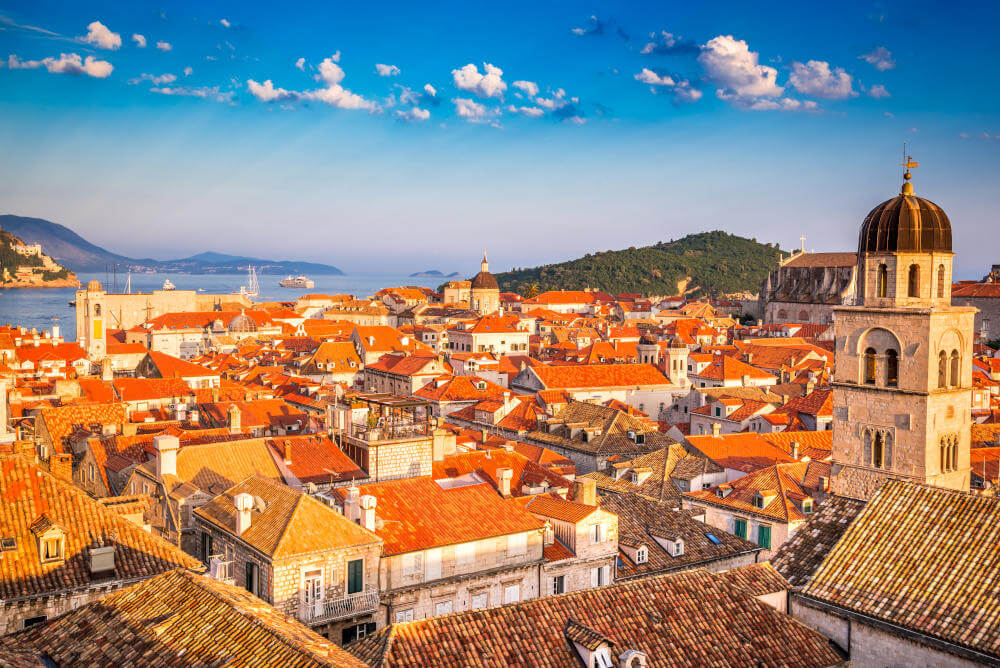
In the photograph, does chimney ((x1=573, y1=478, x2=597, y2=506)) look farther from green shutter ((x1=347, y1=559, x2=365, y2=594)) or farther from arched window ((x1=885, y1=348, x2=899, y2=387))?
arched window ((x1=885, y1=348, x2=899, y2=387))

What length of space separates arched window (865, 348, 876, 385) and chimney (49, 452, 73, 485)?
2585cm

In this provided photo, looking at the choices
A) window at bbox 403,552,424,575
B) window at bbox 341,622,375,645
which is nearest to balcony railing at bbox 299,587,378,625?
window at bbox 341,622,375,645

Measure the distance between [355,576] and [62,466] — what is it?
1771 centimetres

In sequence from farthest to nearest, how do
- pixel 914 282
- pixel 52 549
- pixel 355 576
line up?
pixel 914 282, pixel 355 576, pixel 52 549

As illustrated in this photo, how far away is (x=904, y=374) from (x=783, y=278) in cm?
12374

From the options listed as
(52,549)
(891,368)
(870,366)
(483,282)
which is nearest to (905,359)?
(891,368)

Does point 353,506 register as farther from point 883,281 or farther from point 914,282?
point 914,282

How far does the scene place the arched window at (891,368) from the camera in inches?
997

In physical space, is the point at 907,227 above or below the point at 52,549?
above

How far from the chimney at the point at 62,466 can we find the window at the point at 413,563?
14.7m

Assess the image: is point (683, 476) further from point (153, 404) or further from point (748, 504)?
point (153, 404)

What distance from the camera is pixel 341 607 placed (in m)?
19.4

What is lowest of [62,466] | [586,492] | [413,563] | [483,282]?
[62,466]

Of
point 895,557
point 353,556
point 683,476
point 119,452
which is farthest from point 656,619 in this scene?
point 119,452
